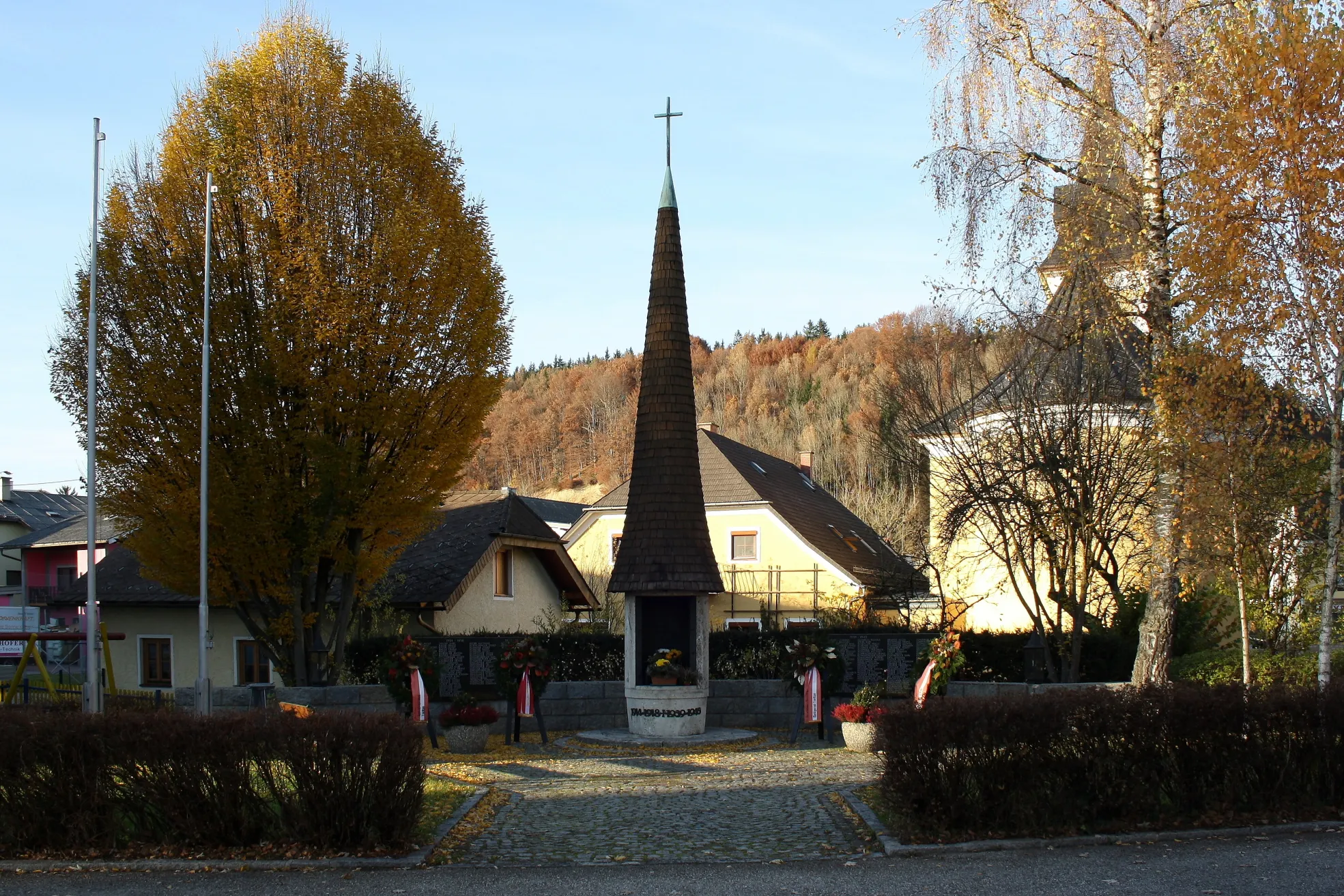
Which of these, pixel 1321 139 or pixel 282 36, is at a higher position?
pixel 282 36

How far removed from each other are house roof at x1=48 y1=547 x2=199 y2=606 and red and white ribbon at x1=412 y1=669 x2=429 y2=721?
12.7m

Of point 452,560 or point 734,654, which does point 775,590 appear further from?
point 734,654

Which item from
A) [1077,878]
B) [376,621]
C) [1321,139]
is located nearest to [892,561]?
[376,621]

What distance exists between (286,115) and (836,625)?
49.5 ft

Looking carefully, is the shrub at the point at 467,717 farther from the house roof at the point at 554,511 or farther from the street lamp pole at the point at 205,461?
the house roof at the point at 554,511

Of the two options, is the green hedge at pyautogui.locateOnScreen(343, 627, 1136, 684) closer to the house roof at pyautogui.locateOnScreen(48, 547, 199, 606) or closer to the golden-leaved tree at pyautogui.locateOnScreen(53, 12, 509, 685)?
the golden-leaved tree at pyautogui.locateOnScreen(53, 12, 509, 685)

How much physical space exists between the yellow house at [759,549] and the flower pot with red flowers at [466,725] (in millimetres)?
16789

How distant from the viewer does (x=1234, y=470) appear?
42.4ft

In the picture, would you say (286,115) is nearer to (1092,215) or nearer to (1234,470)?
(1092,215)

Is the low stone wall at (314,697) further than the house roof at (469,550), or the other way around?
the house roof at (469,550)

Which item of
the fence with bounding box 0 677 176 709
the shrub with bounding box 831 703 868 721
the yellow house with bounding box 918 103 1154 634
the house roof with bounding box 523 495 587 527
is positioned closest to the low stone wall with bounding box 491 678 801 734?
the shrub with bounding box 831 703 868 721

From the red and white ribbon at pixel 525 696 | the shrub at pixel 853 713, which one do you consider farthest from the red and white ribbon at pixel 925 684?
the red and white ribbon at pixel 525 696

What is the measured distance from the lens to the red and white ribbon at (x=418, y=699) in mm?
17344

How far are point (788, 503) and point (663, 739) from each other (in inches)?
870
